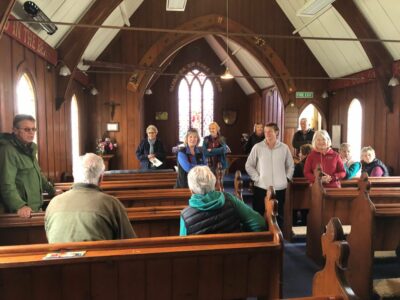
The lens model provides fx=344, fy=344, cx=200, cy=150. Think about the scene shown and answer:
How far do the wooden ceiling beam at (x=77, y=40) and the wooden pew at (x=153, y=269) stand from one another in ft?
15.7

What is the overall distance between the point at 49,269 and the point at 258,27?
345 inches

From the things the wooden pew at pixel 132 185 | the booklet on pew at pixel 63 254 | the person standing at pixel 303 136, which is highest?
the person standing at pixel 303 136

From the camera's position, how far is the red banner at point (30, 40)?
13.8 ft

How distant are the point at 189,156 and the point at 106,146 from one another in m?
5.02

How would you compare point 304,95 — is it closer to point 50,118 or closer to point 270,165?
point 270,165

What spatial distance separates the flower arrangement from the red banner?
2.93 metres

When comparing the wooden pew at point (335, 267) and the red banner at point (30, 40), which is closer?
the wooden pew at point (335, 267)

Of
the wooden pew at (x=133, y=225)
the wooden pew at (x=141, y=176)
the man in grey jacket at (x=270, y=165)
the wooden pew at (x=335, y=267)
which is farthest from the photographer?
the wooden pew at (x=141, y=176)

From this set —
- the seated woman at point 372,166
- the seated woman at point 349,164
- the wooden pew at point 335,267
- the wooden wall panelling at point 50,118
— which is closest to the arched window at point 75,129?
the wooden wall panelling at point 50,118

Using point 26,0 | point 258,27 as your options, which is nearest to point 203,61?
point 258,27

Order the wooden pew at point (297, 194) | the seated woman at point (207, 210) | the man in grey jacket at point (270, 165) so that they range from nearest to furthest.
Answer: the seated woman at point (207, 210) → the man in grey jacket at point (270, 165) → the wooden pew at point (297, 194)

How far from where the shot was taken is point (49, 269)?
1.80m

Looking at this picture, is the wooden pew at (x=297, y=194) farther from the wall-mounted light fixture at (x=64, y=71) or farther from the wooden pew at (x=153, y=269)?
the wall-mounted light fixture at (x=64, y=71)

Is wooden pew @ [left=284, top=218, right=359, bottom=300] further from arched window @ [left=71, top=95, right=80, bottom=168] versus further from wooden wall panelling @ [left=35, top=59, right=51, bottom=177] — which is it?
arched window @ [left=71, top=95, right=80, bottom=168]
